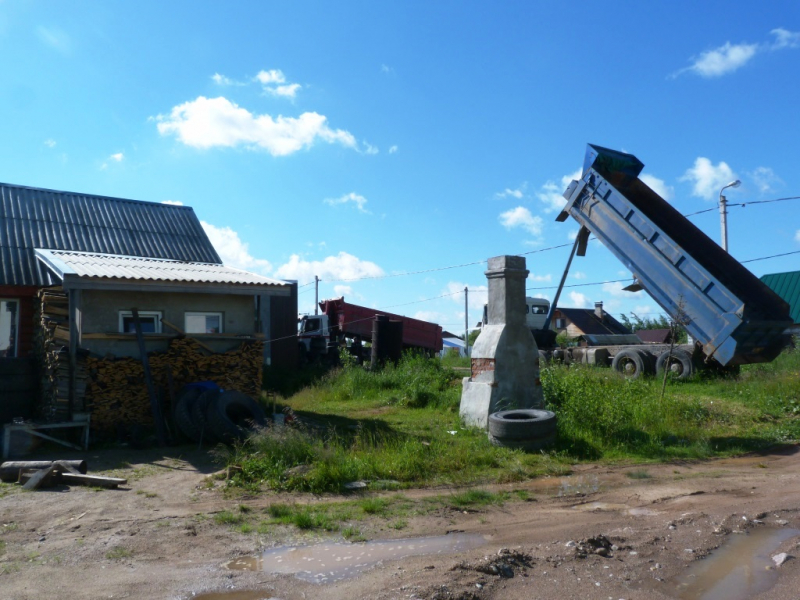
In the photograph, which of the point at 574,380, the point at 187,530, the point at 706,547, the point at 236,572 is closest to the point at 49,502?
the point at 187,530

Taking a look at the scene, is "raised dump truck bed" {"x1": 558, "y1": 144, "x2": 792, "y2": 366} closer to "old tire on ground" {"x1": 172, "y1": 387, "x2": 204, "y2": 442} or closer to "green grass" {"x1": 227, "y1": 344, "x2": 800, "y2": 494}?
"green grass" {"x1": 227, "y1": 344, "x2": 800, "y2": 494}

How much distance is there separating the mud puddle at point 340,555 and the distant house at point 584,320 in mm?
41073

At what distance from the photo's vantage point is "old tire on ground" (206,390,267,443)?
10406 millimetres

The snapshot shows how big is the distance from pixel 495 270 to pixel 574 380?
2.49 m

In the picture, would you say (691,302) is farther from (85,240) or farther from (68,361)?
(85,240)

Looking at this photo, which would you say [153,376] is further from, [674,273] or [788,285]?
[788,285]

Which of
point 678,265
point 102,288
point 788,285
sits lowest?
point 102,288

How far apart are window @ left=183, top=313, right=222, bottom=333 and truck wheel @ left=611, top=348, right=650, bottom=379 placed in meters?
9.98

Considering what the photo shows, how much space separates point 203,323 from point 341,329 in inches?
511

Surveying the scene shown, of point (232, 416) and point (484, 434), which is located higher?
point (232, 416)

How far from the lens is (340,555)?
5445 millimetres

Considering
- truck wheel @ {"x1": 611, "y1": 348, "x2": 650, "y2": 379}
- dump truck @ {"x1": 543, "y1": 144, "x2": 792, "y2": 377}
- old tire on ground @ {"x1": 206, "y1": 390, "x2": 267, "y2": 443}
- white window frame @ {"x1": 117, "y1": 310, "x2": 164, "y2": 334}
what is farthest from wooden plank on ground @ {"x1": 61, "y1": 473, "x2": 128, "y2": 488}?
truck wheel @ {"x1": 611, "y1": 348, "x2": 650, "y2": 379}

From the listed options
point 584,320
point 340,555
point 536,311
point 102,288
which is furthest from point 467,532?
point 584,320

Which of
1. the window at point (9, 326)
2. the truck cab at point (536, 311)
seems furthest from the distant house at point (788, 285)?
the window at point (9, 326)
